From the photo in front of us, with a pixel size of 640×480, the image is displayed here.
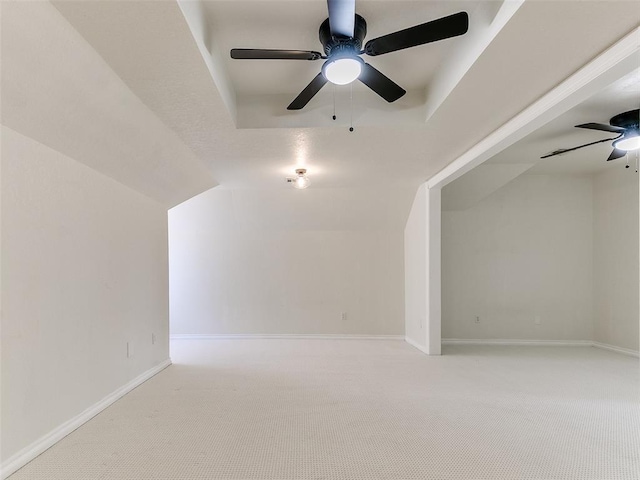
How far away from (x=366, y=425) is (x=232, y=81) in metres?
2.57

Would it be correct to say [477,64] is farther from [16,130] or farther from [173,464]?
[173,464]

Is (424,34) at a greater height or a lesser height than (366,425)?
greater

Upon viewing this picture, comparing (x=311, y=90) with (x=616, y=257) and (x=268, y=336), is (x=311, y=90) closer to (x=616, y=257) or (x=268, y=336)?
(x=268, y=336)

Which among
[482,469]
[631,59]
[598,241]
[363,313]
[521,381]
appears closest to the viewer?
[631,59]

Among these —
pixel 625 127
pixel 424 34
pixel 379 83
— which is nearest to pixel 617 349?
pixel 625 127

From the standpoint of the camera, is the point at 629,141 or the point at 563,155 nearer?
the point at 629,141

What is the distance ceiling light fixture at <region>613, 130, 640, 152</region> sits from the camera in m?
2.94

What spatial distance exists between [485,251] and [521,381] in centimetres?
229

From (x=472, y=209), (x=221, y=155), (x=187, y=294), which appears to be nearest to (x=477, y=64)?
(x=221, y=155)

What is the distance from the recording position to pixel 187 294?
5.44 metres

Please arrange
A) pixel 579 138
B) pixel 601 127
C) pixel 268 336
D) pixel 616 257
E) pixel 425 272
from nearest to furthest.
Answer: pixel 601 127, pixel 579 138, pixel 425 272, pixel 616 257, pixel 268 336

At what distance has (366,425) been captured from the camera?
228 centimetres

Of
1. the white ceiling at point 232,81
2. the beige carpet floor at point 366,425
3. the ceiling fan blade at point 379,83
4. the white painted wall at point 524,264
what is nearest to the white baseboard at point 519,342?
the white painted wall at point 524,264

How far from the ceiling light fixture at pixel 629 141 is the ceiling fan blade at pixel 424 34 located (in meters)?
2.50
